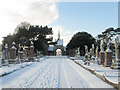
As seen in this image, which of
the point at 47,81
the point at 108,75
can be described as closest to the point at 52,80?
the point at 47,81

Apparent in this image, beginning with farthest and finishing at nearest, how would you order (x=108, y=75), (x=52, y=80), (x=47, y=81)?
(x=108, y=75) → (x=52, y=80) → (x=47, y=81)

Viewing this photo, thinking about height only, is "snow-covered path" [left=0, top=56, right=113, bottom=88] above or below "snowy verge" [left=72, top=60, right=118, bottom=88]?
below

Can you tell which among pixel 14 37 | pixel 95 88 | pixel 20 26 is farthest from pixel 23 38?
pixel 95 88

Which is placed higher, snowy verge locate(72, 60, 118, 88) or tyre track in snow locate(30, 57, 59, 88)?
snowy verge locate(72, 60, 118, 88)

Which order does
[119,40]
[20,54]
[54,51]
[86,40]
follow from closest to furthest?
[119,40] → [20,54] → [86,40] → [54,51]

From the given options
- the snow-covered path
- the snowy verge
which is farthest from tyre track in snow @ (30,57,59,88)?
the snowy verge

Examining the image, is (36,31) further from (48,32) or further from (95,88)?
(95,88)

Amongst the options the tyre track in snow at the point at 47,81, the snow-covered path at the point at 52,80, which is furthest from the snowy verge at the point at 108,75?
the tyre track in snow at the point at 47,81

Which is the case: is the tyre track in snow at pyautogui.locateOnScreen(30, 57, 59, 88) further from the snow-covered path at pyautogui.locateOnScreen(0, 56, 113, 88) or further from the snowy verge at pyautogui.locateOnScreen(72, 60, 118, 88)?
the snowy verge at pyautogui.locateOnScreen(72, 60, 118, 88)

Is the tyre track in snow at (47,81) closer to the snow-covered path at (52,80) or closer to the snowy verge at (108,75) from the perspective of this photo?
the snow-covered path at (52,80)

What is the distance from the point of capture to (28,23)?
4912cm

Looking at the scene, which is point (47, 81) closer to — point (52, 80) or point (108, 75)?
point (52, 80)

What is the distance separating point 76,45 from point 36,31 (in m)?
14.5

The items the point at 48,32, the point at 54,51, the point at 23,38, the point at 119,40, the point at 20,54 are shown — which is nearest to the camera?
the point at 119,40
